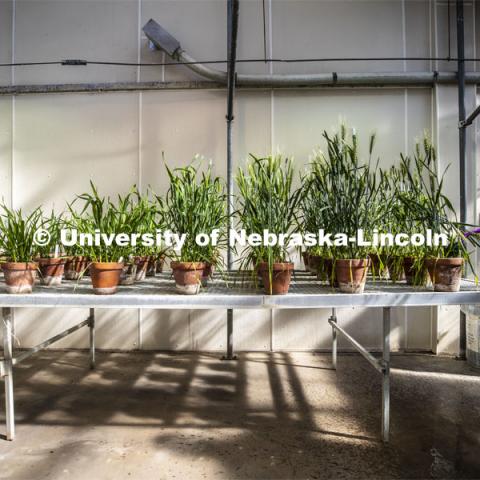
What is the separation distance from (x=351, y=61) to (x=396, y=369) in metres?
2.97

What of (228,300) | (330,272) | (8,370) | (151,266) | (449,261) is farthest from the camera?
(151,266)

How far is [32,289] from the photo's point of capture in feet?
7.66

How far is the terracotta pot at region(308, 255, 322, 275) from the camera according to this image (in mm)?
2622

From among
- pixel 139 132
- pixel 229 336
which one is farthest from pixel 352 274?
pixel 139 132

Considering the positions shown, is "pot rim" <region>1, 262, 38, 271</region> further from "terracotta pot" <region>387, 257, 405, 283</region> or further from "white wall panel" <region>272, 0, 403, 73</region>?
"white wall panel" <region>272, 0, 403, 73</region>

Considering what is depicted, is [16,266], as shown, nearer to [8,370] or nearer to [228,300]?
[8,370]

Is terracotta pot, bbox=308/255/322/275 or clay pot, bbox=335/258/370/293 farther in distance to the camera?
terracotta pot, bbox=308/255/322/275

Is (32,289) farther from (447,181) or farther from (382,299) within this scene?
(447,181)

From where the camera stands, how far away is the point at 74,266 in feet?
9.15

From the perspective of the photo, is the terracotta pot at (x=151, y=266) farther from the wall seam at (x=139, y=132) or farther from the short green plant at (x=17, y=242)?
the wall seam at (x=139, y=132)

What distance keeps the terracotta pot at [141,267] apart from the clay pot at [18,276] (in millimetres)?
650

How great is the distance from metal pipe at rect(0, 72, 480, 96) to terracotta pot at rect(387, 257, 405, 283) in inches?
80.7

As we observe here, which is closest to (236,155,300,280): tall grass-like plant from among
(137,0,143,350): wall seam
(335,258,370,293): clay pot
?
(335,258,370,293): clay pot

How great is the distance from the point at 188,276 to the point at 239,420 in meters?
1.05
